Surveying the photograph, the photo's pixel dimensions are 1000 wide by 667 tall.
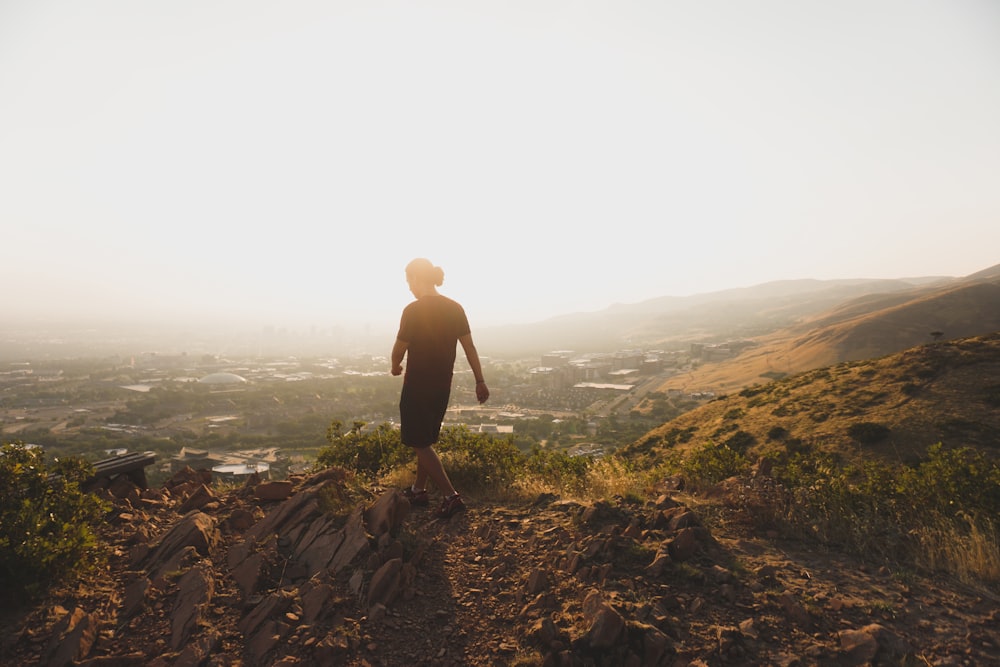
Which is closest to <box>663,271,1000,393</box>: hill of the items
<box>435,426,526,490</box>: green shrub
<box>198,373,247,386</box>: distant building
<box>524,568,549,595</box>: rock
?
<box>435,426,526,490</box>: green shrub

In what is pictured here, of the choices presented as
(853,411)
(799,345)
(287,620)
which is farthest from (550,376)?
(287,620)

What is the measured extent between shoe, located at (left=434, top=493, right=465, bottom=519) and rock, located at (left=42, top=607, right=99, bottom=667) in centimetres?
305

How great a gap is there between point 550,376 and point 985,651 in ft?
258

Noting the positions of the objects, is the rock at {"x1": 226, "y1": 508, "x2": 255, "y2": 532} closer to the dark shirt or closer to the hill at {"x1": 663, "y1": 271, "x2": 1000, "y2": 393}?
the dark shirt

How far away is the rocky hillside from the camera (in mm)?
3006

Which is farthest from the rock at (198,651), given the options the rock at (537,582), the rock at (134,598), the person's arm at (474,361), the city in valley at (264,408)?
the city in valley at (264,408)

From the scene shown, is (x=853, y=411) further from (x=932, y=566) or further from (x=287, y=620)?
(x=287, y=620)

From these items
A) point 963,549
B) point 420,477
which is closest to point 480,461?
point 420,477

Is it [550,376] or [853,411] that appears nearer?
[853,411]

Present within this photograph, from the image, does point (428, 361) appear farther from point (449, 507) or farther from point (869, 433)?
point (869, 433)

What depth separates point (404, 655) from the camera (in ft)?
10.4

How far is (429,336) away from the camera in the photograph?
5180mm

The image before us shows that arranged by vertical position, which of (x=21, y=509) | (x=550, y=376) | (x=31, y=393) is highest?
(x=21, y=509)

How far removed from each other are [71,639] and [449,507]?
10.7 ft
